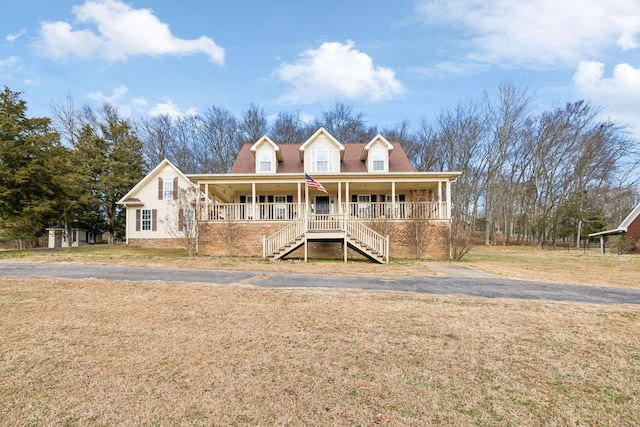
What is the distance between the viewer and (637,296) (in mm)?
8016

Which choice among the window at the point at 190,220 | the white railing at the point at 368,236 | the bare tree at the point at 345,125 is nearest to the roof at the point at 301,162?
the window at the point at 190,220

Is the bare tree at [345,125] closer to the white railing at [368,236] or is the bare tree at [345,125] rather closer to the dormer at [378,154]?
the dormer at [378,154]

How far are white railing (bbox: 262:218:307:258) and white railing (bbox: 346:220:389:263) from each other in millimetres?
2176

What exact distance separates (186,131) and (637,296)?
4358cm

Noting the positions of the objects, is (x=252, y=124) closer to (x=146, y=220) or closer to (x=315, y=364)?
(x=146, y=220)

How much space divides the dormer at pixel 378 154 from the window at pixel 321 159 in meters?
2.42

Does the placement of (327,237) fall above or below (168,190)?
below

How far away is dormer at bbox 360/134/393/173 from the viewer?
21.5 m

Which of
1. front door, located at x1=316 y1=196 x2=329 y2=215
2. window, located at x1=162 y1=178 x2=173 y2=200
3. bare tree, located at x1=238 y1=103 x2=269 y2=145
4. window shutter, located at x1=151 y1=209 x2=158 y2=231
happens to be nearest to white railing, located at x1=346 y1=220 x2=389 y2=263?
front door, located at x1=316 y1=196 x2=329 y2=215

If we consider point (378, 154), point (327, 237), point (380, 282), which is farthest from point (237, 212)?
point (380, 282)

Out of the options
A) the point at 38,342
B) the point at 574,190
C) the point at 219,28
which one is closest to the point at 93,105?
the point at 219,28

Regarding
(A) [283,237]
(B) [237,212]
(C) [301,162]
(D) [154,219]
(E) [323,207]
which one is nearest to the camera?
(A) [283,237]

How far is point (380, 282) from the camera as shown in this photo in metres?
9.47

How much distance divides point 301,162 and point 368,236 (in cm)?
930
